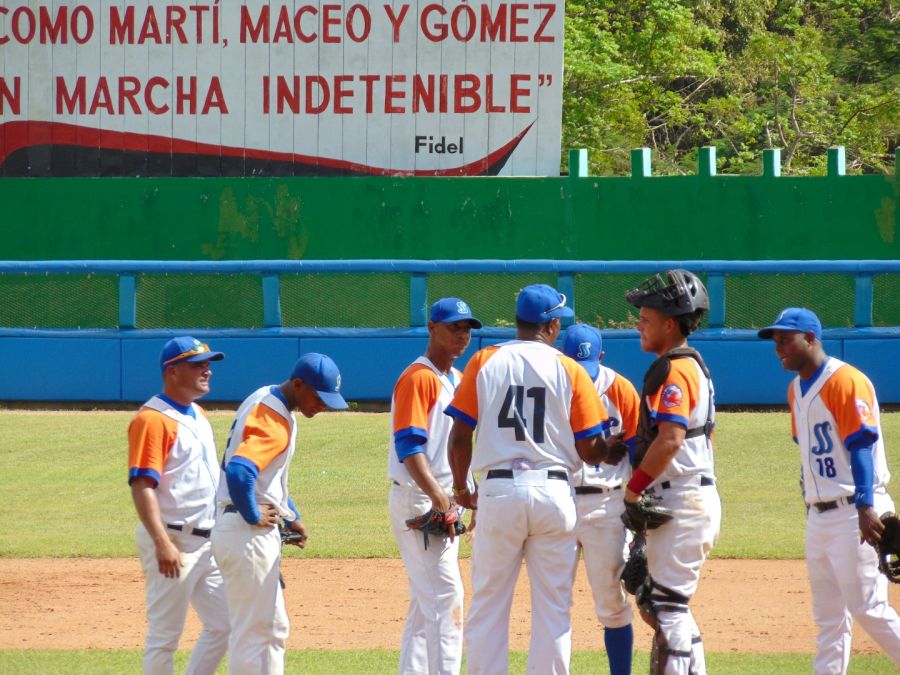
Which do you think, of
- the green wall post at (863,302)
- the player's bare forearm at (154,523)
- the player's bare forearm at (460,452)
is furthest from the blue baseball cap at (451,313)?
the green wall post at (863,302)

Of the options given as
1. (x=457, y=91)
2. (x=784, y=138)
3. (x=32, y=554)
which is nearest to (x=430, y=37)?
(x=457, y=91)

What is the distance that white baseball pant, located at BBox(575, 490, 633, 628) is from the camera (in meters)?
5.91

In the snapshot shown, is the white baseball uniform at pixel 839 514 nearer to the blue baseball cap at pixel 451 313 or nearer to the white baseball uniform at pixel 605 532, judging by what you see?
the white baseball uniform at pixel 605 532

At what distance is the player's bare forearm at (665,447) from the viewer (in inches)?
204

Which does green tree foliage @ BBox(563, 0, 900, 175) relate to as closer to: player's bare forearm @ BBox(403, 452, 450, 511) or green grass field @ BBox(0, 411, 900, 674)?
green grass field @ BBox(0, 411, 900, 674)

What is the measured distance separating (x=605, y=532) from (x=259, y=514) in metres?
1.69

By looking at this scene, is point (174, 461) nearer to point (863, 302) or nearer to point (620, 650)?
point (620, 650)

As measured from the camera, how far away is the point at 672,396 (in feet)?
17.2

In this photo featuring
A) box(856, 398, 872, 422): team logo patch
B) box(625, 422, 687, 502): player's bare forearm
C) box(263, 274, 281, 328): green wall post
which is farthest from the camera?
box(263, 274, 281, 328): green wall post

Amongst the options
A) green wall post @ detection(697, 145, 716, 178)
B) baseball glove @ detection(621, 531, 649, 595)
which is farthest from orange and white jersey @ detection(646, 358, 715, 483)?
green wall post @ detection(697, 145, 716, 178)

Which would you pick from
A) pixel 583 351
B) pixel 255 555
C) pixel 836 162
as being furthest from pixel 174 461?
pixel 836 162

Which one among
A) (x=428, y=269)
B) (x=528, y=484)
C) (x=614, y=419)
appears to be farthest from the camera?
(x=428, y=269)

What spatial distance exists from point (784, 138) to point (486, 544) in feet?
80.8

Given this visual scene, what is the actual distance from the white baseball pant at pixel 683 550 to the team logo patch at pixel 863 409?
744mm
